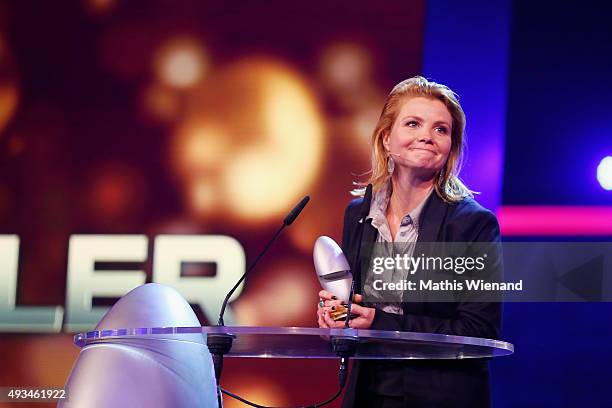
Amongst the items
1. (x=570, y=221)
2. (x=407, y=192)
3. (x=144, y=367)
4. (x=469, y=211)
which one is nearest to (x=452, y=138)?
(x=407, y=192)

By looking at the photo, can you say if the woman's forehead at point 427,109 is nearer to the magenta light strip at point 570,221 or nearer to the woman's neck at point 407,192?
the woman's neck at point 407,192

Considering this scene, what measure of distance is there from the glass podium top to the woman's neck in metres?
0.71

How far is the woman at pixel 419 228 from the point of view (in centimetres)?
199

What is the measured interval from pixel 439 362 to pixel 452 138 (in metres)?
0.76

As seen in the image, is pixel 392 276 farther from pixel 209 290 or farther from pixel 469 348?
pixel 209 290

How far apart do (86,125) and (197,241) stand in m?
0.71

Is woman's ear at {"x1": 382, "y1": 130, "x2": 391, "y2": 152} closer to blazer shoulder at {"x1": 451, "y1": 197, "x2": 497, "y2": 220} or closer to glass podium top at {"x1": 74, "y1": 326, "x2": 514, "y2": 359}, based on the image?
blazer shoulder at {"x1": 451, "y1": 197, "x2": 497, "y2": 220}

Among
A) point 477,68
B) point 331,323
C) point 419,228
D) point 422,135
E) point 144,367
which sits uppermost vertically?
point 477,68

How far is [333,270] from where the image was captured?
1867 millimetres

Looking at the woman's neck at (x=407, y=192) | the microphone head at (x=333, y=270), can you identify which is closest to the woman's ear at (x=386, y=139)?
the woman's neck at (x=407, y=192)

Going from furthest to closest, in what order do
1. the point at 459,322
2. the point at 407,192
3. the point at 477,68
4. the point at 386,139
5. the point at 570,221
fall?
1. the point at 477,68
2. the point at 570,221
3. the point at 386,139
4. the point at 407,192
5. the point at 459,322

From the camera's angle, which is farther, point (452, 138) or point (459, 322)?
point (452, 138)

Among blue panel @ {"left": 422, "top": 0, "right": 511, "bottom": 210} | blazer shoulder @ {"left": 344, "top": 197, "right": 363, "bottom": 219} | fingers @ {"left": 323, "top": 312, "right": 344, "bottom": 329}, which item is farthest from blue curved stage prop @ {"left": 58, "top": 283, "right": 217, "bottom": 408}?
blue panel @ {"left": 422, "top": 0, "right": 511, "bottom": 210}

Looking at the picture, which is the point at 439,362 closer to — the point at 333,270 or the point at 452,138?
the point at 333,270
